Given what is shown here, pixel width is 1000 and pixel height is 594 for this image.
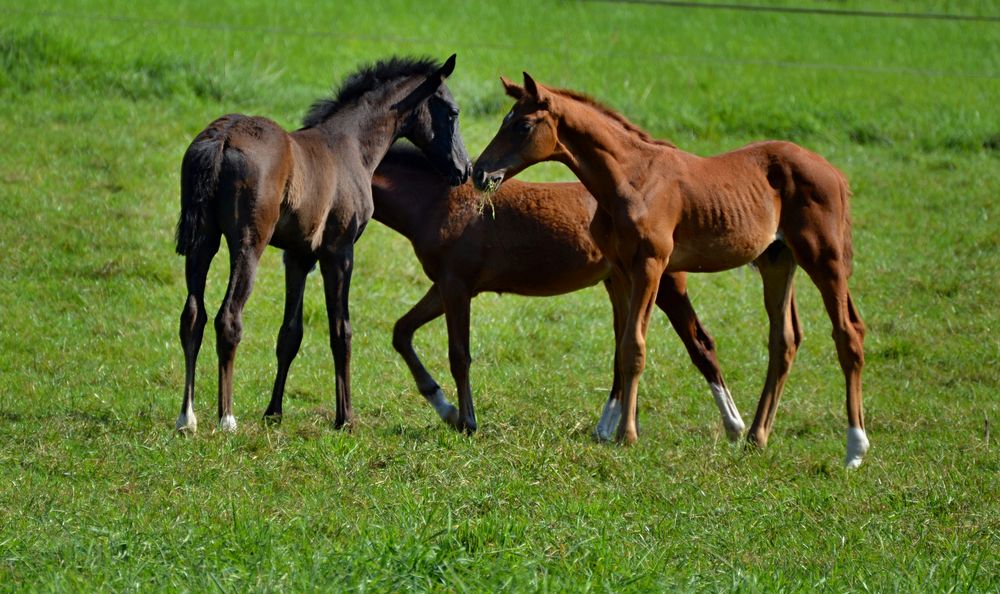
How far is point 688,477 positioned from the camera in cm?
714

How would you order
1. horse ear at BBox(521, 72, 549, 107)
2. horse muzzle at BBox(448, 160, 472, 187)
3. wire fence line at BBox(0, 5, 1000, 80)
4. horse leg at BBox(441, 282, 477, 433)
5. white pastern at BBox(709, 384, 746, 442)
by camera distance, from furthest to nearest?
wire fence line at BBox(0, 5, 1000, 80), horse muzzle at BBox(448, 160, 472, 187), white pastern at BBox(709, 384, 746, 442), horse leg at BBox(441, 282, 477, 433), horse ear at BBox(521, 72, 549, 107)

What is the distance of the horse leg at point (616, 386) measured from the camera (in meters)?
8.62

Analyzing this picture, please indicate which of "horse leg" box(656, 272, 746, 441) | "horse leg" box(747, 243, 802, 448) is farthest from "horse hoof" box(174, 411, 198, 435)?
"horse leg" box(747, 243, 802, 448)

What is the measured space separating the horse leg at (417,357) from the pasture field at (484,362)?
5.7 inches

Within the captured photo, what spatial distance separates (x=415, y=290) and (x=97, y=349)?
3022mm

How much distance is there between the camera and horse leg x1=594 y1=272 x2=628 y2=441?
28.3 feet

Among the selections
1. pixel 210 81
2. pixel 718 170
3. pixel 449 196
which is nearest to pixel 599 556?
pixel 718 170

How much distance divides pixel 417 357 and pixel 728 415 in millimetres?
2108

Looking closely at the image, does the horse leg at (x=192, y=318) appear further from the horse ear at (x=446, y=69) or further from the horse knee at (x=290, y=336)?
the horse ear at (x=446, y=69)

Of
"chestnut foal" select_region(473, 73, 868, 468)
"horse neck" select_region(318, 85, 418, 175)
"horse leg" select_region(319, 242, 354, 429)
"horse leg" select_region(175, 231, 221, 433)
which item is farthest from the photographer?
"horse neck" select_region(318, 85, 418, 175)

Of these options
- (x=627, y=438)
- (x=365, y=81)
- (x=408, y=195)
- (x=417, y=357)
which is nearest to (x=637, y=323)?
(x=627, y=438)

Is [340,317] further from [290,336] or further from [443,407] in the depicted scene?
[443,407]

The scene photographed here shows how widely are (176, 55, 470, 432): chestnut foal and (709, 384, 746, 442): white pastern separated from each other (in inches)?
89.5

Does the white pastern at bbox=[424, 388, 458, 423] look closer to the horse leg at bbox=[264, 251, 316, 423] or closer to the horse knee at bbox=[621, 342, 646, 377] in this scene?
the horse leg at bbox=[264, 251, 316, 423]
